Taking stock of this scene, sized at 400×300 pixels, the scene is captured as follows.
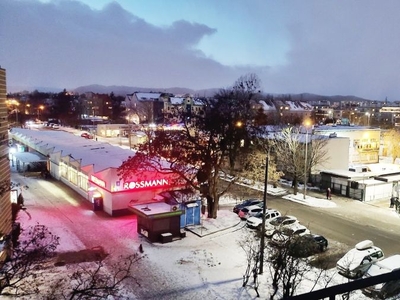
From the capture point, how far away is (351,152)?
145ft

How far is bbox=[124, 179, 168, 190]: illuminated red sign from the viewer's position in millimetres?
25150

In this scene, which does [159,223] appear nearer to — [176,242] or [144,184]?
[176,242]

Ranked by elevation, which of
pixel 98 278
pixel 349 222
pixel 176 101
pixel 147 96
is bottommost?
pixel 349 222

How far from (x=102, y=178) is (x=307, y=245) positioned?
47.5 ft

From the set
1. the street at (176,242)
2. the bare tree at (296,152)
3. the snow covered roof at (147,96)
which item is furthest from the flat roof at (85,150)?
the snow covered roof at (147,96)

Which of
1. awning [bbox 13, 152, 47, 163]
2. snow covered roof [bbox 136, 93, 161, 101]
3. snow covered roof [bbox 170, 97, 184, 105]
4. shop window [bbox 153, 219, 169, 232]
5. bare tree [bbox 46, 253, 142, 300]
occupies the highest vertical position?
snow covered roof [bbox 136, 93, 161, 101]

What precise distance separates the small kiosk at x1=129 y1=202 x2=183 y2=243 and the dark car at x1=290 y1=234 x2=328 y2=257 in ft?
22.7

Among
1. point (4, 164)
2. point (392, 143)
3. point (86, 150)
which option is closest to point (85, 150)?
point (86, 150)

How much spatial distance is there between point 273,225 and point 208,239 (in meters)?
4.06

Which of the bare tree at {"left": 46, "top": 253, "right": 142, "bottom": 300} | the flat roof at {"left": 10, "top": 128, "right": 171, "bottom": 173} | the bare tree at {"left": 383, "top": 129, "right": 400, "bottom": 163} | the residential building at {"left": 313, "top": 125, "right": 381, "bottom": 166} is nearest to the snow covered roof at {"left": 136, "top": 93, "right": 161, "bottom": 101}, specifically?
the flat roof at {"left": 10, "top": 128, "right": 171, "bottom": 173}

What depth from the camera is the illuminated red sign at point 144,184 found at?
25150 millimetres

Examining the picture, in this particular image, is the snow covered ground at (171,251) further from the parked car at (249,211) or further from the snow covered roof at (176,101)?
the snow covered roof at (176,101)

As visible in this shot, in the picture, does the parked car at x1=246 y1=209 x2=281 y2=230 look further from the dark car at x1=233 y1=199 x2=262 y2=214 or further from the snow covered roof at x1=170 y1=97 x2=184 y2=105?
the snow covered roof at x1=170 y1=97 x2=184 y2=105

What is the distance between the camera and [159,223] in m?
20.6
